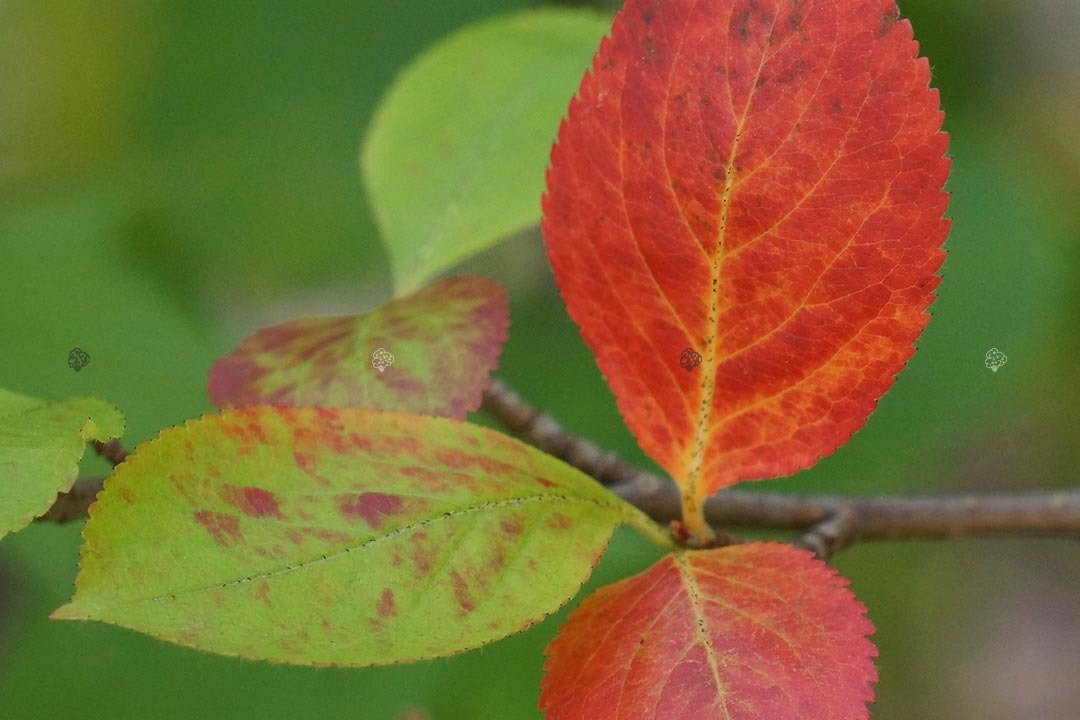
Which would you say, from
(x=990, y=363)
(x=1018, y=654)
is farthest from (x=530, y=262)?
(x=1018, y=654)

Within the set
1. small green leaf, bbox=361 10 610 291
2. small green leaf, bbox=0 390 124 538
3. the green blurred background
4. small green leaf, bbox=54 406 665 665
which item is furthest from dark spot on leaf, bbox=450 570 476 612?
the green blurred background

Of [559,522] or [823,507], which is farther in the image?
[823,507]

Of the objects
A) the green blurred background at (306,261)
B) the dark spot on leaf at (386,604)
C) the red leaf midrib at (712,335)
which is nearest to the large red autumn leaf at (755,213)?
the red leaf midrib at (712,335)

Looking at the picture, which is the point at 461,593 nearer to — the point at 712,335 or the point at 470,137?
the point at 712,335

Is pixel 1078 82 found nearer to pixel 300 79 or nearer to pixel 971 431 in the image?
pixel 971 431

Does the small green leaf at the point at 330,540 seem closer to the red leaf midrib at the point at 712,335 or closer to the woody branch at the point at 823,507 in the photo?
Result: the red leaf midrib at the point at 712,335

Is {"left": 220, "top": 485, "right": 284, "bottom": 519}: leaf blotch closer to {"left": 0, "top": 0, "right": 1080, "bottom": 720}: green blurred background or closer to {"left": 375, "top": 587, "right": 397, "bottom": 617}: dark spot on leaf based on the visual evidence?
{"left": 375, "top": 587, "right": 397, "bottom": 617}: dark spot on leaf

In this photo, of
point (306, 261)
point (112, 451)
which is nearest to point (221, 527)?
point (112, 451)
